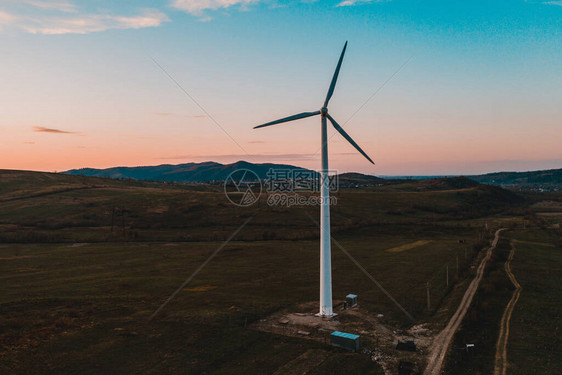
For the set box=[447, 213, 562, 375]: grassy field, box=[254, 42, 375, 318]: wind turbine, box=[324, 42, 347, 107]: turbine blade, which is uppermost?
box=[324, 42, 347, 107]: turbine blade

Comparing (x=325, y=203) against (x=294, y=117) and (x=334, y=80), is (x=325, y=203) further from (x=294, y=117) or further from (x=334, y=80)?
(x=334, y=80)

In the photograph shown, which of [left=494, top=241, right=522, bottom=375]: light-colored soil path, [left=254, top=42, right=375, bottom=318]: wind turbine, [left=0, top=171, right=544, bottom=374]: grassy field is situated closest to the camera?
[left=494, top=241, right=522, bottom=375]: light-colored soil path

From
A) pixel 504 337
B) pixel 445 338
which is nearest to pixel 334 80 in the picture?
pixel 445 338

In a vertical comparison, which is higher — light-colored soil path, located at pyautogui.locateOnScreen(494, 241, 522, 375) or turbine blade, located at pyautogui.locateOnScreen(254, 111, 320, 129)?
turbine blade, located at pyautogui.locateOnScreen(254, 111, 320, 129)

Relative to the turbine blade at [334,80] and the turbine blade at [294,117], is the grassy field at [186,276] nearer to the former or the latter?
the turbine blade at [294,117]

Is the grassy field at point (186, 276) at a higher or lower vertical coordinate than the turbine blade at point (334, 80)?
lower

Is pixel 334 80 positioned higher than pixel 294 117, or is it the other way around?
pixel 334 80

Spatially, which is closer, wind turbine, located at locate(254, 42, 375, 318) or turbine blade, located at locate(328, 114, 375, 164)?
wind turbine, located at locate(254, 42, 375, 318)

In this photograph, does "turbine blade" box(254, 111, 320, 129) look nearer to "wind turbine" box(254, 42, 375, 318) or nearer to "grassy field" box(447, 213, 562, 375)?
"wind turbine" box(254, 42, 375, 318)

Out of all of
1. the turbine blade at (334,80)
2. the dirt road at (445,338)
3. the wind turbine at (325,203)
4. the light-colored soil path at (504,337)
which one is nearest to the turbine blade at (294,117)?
the wind turbine at (325,203)

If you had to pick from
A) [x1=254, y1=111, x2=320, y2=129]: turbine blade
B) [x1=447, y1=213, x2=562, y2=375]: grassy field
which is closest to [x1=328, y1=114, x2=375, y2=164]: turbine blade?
[x1=254, y1=111, x2=320, y2=129]: turbine blade
